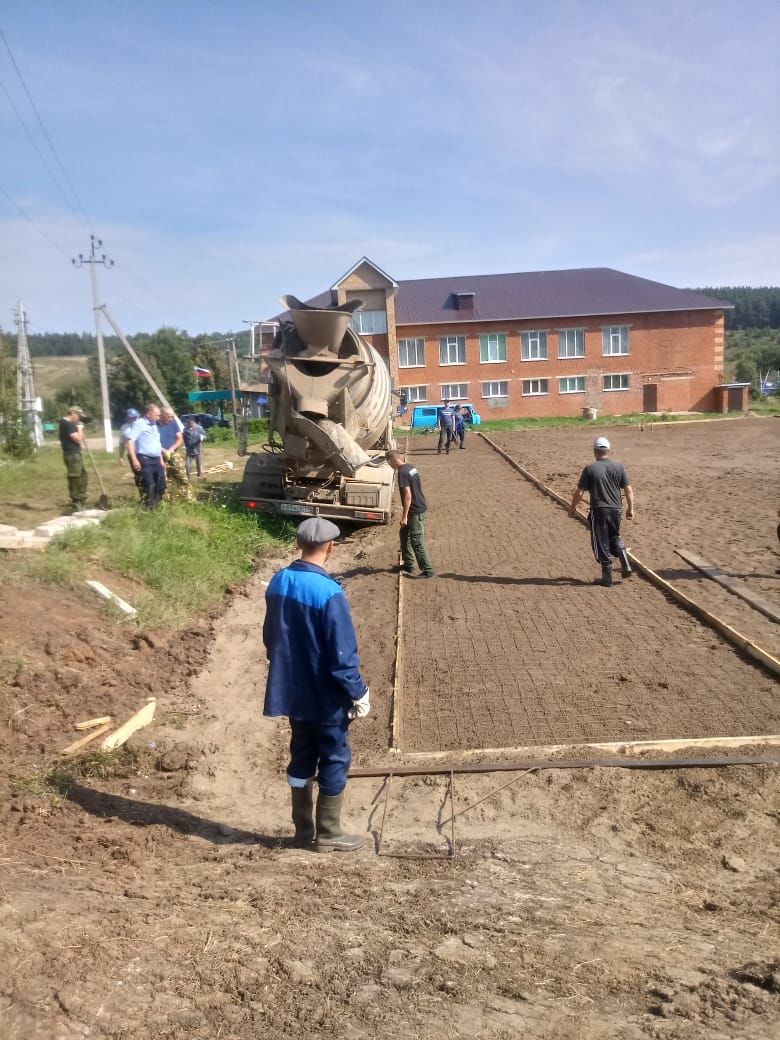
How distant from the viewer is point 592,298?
45.6 metres

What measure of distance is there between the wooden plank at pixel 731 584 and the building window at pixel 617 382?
3698 centimetres

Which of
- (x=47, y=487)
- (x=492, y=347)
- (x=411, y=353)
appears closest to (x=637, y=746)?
(x=47, y=487)

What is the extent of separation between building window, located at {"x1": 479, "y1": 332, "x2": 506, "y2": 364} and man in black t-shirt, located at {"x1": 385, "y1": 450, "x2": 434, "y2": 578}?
36812 millimetres

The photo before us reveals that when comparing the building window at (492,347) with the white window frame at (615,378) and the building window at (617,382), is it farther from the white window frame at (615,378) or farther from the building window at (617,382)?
the building window at (617,382)

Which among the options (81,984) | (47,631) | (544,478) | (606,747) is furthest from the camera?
(544,478)

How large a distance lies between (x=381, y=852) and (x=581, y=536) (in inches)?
316

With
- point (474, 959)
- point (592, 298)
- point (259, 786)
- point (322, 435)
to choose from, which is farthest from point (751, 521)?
point (592, 298)

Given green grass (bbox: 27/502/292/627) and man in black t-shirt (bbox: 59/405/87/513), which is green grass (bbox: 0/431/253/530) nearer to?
man in black t-shirt (bbox: 59/405/87/513)

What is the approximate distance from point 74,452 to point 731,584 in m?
9.25

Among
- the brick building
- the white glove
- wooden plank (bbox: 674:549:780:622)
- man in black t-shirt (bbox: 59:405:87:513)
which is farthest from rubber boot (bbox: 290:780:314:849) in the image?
the brick building

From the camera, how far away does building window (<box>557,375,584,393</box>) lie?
149ft

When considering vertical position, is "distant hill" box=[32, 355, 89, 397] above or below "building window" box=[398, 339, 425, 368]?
above

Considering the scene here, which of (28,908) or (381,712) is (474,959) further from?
(381,712)

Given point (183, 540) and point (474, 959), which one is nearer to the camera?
point (474, 959)
